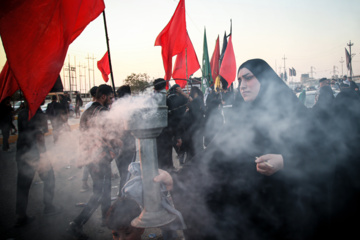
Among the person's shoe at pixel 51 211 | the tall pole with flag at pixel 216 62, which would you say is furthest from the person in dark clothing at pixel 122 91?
the tall pole with flag at pixel 216 62

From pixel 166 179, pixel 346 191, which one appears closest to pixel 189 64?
pixel 346 191

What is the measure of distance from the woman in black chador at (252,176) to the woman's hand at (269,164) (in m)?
0.07

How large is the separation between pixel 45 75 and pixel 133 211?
1.51m

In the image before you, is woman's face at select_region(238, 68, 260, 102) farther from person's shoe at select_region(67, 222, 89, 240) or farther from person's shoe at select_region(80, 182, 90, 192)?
person's shoe at select_region(80, 182, 90, 192)

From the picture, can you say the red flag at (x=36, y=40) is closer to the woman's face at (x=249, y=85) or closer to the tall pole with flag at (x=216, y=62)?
the woman's face at (x=249, y=85)

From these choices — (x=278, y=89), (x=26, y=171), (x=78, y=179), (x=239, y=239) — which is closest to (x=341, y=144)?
(x=278, y=89)

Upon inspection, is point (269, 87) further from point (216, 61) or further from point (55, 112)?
point (216, 61)

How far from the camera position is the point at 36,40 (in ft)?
7.64

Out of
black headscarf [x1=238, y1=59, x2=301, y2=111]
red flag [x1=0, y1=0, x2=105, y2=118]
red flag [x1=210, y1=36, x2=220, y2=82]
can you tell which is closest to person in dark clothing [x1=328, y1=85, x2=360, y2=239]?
black headscarf [x1=238, y1=59, x2=301, y2=111]

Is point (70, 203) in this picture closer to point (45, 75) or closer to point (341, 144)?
point (45, 75)

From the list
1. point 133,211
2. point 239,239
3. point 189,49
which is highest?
point 189,49

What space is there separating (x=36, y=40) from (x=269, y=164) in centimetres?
232

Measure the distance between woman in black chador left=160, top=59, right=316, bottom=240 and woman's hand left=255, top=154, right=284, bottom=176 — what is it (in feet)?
0.25

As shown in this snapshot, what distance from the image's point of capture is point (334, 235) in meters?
1.79
